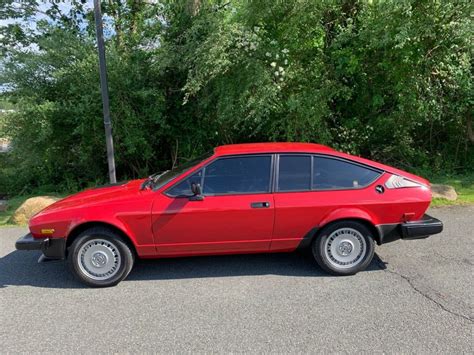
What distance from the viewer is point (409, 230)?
4.06 metres

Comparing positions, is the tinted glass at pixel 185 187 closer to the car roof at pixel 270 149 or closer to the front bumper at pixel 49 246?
the car roof at pixel 270 149

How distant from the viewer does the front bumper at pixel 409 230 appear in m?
4.06

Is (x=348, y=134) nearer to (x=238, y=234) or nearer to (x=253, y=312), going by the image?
(x=238, y=234)

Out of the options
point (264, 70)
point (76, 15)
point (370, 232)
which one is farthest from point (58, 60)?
point (370, 232)

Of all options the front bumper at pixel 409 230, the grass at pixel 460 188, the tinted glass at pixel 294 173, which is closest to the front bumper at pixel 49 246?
the tinted glass at pixel 294 173

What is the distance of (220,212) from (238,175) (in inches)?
18.4

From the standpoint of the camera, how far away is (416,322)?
3107 millimetres

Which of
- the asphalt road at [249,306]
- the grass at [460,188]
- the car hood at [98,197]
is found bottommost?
the asphalt road at [249,306]

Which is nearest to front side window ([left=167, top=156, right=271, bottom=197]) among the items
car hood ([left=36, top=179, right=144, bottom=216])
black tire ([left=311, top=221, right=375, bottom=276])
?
car hood ([left=36, top=179, right=144, bottom=216])

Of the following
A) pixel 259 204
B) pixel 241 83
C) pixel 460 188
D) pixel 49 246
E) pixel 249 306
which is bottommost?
pixel 249 306

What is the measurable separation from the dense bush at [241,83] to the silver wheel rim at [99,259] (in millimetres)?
4098

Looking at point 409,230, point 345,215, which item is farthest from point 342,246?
point 409,230

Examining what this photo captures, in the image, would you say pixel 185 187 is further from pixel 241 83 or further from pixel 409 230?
pixel 241 83

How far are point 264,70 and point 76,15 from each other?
8.41 m
